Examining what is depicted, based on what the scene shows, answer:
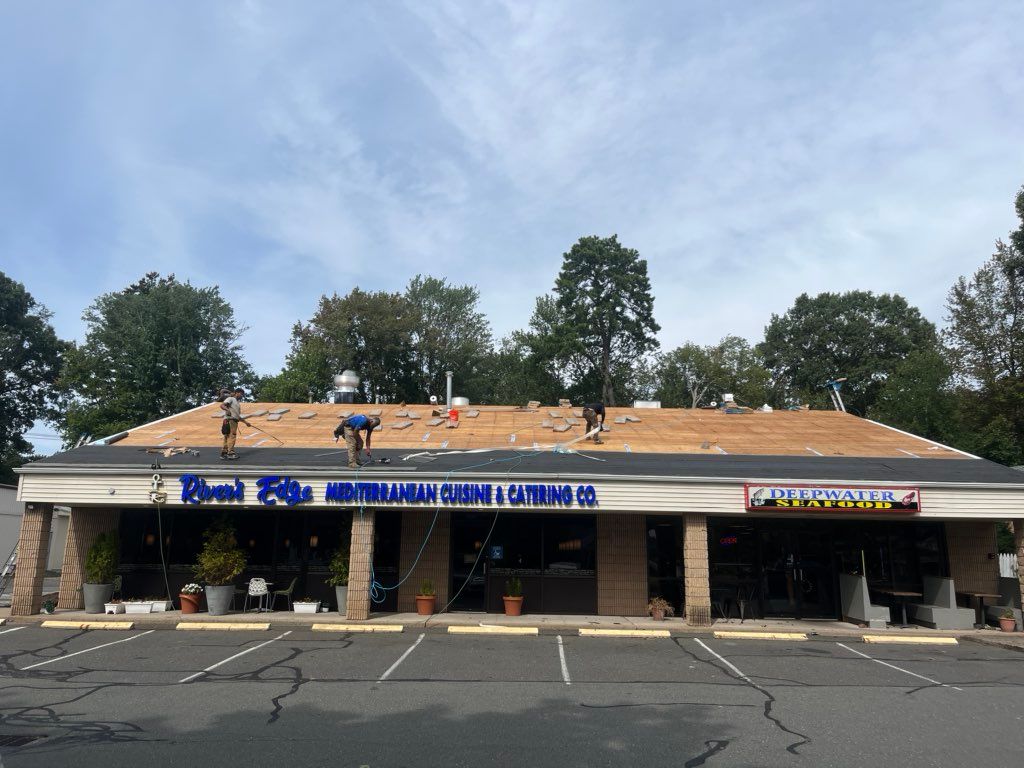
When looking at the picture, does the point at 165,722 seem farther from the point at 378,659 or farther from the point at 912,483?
the point at 912,483

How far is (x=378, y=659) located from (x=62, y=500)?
336 inches

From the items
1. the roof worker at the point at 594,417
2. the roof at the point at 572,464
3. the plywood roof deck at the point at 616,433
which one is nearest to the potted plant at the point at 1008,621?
the roof at the point at 572,464

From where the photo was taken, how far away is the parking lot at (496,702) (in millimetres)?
6680

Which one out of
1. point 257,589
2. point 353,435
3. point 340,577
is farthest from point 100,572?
point 353,435

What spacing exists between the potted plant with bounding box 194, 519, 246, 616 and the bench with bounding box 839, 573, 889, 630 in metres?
14.1

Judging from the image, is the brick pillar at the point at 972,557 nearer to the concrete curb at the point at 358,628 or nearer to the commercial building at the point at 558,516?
the commercial building at the point at 558,516

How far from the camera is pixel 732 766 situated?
6.33 metres

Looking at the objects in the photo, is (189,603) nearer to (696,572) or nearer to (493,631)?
(493,631)

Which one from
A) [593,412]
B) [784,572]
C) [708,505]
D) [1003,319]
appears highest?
[1003,319]

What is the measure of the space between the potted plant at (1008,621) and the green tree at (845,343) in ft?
141

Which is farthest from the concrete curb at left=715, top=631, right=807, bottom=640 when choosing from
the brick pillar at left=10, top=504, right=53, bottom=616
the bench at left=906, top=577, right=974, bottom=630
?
the brick pillar at left=10, top=504, right=53, bottom=616

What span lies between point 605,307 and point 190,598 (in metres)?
39.5

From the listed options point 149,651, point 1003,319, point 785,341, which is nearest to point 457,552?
point 149,651

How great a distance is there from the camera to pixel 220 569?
1530 centimetres
